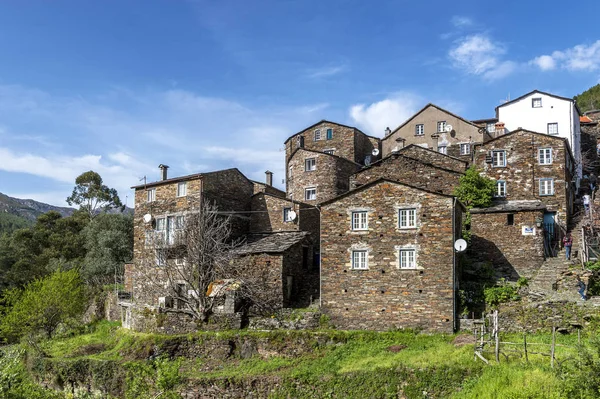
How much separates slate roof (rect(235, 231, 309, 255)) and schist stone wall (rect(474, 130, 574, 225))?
47.2 feet

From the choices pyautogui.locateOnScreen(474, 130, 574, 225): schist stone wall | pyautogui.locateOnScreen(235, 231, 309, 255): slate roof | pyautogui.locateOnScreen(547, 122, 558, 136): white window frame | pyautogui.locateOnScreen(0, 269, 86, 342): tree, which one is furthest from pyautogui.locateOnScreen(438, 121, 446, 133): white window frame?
pyautogui.locateOnScreen(0, 269, 86, 342): tree

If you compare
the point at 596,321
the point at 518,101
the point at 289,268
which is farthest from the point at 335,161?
the point at 596,321

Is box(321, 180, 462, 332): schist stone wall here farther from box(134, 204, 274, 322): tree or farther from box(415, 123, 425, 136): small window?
box(415, 123, 425, 136): small window

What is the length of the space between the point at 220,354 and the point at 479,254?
17.0 metres

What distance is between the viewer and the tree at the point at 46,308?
41.8m

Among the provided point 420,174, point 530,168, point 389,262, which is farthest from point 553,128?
point 389,262

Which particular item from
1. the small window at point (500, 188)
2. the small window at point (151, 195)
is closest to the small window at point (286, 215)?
the small window at point (151, 195)

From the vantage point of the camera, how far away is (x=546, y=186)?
1468 inches

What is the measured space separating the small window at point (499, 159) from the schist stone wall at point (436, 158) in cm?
193

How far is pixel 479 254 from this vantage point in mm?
33969

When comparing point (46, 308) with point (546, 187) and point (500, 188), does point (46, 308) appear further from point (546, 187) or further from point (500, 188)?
point (546, 187)

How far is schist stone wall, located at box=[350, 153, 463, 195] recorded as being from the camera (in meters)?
37.3

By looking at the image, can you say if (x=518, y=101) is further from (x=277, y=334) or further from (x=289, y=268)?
(x=277, y=334)

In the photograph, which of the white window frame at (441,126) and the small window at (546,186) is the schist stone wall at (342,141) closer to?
the white window frame at (441,126)
